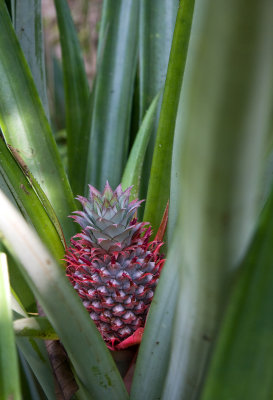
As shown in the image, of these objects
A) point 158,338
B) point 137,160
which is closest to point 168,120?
point 137,160

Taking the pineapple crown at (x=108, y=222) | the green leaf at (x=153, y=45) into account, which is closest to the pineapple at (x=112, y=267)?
the pineapple crown at (x=108, y=222)

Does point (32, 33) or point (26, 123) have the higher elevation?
point (32, 33)

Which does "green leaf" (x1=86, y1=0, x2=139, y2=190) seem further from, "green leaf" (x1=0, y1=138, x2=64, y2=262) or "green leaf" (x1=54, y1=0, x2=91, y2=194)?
"green leaf" (x1=0, y1=138, x2=64, y2=262)

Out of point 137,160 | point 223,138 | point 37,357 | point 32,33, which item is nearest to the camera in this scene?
point 223,138

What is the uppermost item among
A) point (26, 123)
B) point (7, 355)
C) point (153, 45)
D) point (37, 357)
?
point (153, 45)

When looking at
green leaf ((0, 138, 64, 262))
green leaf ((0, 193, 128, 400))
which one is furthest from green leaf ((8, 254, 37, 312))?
green leaf ((0, 193, 128, 400))

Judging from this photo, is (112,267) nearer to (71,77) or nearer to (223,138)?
(223,138)
